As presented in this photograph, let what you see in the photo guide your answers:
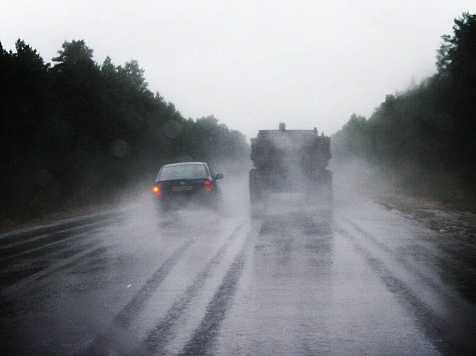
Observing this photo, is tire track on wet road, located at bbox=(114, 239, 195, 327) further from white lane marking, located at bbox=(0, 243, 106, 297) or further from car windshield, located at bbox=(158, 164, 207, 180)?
car windshield, located at bbox=(158, 164, 207, 180)

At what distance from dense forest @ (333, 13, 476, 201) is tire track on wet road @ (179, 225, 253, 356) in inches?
785

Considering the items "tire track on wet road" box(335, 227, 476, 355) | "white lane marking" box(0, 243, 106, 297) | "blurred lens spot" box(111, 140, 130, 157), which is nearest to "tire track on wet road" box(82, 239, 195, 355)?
"white lane marking" box(0, 243, 106, 297)

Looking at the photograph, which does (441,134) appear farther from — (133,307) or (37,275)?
(133,307)

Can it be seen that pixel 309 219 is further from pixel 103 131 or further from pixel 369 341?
pixel 103 131

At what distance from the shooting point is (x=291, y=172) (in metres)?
20.0

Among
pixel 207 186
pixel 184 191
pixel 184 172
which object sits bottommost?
pixel 184 191

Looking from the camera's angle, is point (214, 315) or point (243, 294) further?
point (243, 294)

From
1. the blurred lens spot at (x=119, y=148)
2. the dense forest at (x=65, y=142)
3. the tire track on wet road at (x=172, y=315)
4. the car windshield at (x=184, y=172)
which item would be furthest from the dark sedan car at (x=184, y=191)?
the blurred lens spot at (x=119, y=148)

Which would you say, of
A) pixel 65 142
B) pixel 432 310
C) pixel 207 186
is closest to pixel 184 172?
pixel 207 186

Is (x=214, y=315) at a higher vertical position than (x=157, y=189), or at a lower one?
lower

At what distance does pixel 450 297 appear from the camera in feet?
19.8

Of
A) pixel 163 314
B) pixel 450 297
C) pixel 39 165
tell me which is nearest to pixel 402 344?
pixel 450 297

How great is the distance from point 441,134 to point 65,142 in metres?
24.8

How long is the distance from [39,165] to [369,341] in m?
22.0
